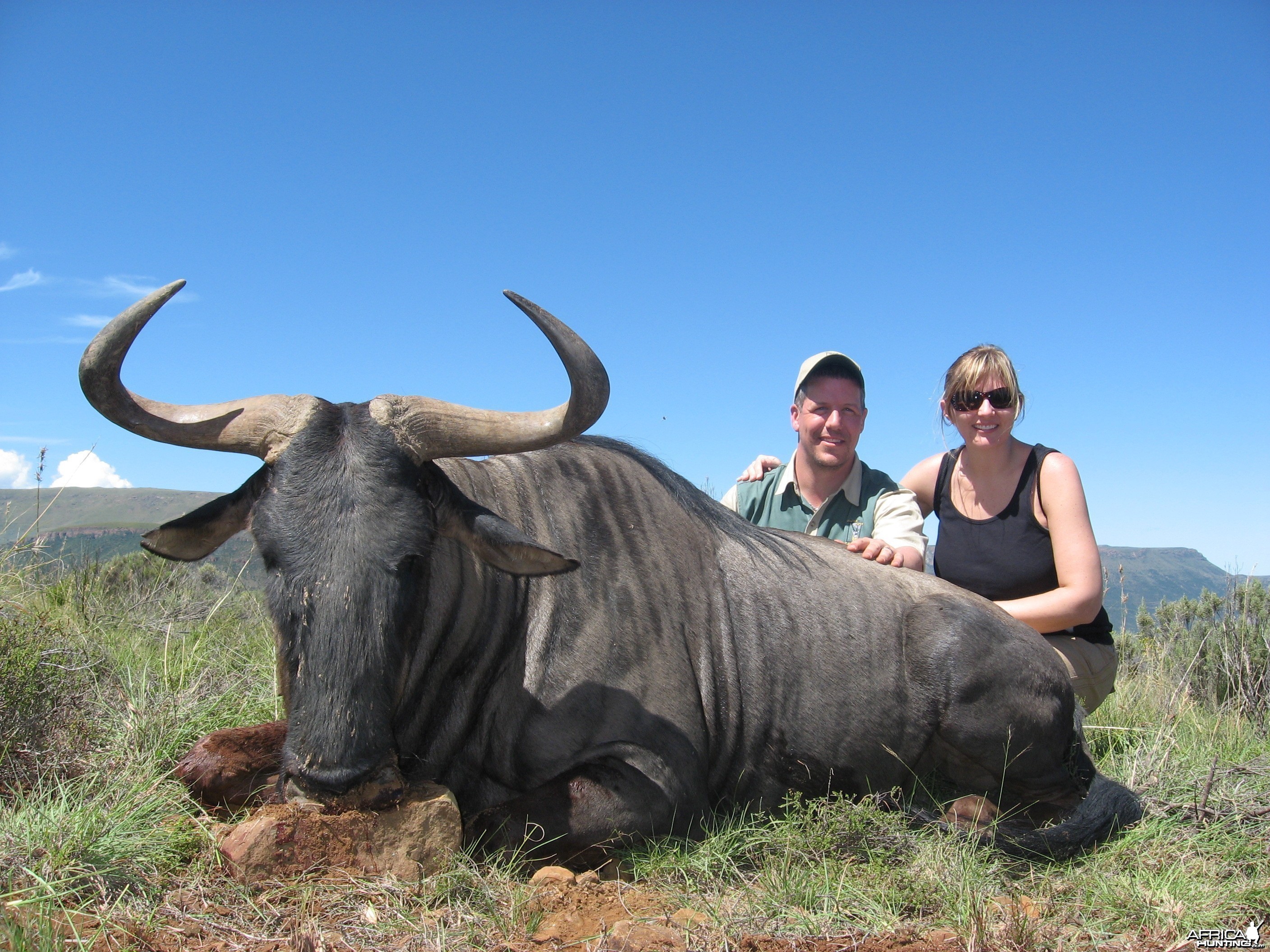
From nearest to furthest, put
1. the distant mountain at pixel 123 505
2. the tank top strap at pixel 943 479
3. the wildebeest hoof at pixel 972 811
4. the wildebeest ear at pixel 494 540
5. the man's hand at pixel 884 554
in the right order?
the wildebeest ear at pixel 494 540 → the wildebeest hoof at pixel 972 811 → the man's hand at pixel 884 554 → the tank top strap at pixel 943 479 → the distant mountain at pixel 123 505

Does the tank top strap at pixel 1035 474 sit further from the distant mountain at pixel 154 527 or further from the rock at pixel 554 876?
the rock at pixel 554 876

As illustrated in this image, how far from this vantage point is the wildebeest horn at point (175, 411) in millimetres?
3646

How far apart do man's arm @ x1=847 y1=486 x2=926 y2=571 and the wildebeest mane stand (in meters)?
0.50

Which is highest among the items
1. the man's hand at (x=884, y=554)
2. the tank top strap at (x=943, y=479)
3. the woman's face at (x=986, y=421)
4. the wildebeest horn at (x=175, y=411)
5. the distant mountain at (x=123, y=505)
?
the woman's face at (x=986, y=421)

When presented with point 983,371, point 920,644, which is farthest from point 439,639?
point 983,371

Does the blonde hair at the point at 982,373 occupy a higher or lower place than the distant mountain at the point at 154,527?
higher

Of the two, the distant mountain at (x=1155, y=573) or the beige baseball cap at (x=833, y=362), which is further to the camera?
the distant mountain at (x=1155, y=573)

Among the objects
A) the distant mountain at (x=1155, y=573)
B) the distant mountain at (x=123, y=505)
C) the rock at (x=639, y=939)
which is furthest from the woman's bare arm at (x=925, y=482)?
the distant mountain at (x=123, y=505)

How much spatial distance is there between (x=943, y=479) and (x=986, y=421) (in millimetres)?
628

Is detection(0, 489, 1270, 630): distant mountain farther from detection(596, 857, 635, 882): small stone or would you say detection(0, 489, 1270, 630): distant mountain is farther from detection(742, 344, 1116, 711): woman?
detection(596, 857, 635, 882): small stone

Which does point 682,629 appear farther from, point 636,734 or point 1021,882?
point 1021,882

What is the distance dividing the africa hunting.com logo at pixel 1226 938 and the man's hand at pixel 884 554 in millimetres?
2471

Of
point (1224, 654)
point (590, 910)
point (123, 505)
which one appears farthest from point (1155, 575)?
point (123, 505)

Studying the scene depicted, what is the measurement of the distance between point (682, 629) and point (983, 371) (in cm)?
282
